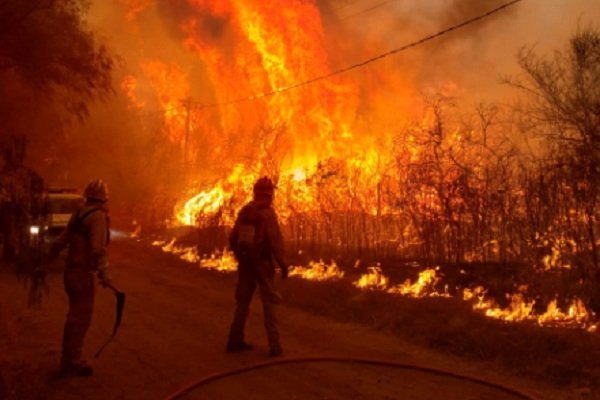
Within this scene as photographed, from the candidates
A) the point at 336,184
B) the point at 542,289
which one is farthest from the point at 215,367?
the point at 336,184

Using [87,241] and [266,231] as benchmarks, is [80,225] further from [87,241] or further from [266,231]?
[266,231]

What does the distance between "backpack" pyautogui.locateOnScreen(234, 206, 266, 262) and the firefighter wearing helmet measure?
1.60m

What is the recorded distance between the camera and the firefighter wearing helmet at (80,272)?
555 centimetres

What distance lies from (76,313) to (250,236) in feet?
7.01

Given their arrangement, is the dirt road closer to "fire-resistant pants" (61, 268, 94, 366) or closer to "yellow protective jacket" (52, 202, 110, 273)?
"fire-resistant pants" (61, 268, 94, 366)

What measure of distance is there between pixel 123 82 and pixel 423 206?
109ft

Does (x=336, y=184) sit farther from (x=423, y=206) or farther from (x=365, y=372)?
(x=365, y=372)

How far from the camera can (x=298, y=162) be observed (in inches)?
968

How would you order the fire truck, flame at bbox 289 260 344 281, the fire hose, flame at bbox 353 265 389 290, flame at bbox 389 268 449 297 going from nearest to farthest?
the fire hose
flame at bbox 389 268 449 297
flame at bbox 353 265 389 290
flame at bbox 289 260 344 281
the fire truck

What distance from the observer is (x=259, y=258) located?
6.43 metres

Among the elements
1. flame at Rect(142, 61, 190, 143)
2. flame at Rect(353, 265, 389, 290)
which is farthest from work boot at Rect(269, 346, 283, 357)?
flame at Rect(142, 61, 190, 143)

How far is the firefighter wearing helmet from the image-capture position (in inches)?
219

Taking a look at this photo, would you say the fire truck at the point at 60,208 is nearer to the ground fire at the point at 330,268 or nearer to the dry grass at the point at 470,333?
the ground fire at the point at 330,268

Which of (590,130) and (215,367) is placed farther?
(590,130)
